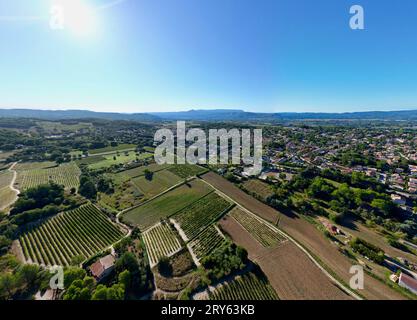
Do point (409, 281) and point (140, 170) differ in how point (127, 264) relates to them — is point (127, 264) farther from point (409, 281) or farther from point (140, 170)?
point (140, 170)

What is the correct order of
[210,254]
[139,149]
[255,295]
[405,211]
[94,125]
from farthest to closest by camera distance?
1. [94,125]
2. [139,149]
3. [405,211]
4. [210,254]
5. [255,295]

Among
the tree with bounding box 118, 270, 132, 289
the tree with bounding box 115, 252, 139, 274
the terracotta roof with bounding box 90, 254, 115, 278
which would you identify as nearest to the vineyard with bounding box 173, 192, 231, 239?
the tree with bounding box 115, 252, 139, 274

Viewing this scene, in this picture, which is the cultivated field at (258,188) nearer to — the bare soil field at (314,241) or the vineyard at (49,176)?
the bare soil field at (314,241)

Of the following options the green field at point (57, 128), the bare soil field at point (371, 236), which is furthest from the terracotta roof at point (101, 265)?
the green field at point (57, 128)

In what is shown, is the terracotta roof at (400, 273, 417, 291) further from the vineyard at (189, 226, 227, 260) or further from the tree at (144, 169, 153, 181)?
the tree at (144, 169, 153, 181)

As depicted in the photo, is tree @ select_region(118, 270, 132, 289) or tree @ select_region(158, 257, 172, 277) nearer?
tree @ select_region(118, 270, 132, 289)
